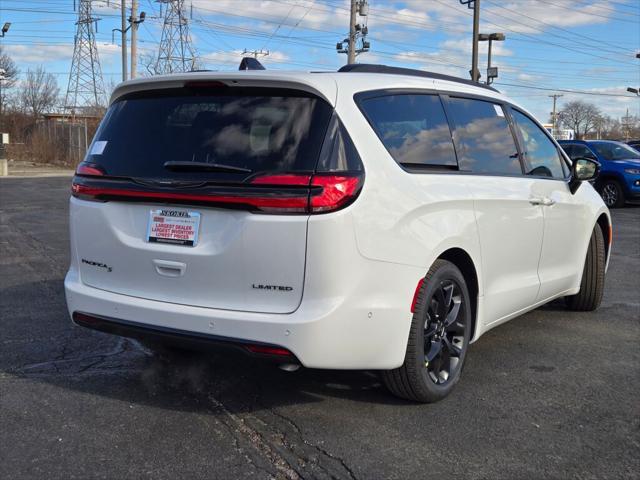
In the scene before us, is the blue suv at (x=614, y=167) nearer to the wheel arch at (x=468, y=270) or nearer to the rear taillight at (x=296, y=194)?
the wheel arch at (x=468, y=270)

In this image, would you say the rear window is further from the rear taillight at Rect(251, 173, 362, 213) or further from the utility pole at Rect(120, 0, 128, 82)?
the utility pole at Rect(120, 0, 128, 82)

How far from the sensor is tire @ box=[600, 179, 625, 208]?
1683 cm

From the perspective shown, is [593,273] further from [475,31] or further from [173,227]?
[475,31]

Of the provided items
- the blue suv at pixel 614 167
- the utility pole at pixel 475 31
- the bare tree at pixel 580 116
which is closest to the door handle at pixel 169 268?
the blue suv at pixel 614 167

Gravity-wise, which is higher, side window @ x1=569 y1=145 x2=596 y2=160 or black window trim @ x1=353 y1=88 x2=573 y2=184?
black window trim @ x1=353 y1=88 x2=573 y2=184

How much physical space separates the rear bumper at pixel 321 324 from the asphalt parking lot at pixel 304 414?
449mm

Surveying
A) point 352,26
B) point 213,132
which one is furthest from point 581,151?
point 352,26

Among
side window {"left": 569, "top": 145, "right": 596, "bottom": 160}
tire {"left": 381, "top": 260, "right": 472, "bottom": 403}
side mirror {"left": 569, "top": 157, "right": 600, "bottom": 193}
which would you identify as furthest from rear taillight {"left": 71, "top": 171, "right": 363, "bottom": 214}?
side window {"left": 569, "top": 145, "right": 596, "bottom": 160}

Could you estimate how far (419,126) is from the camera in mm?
3883

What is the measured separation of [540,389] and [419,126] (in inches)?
68.7

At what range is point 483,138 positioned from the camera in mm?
4477

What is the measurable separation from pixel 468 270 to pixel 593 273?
2348 mm

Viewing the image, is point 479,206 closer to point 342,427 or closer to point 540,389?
point 540,389

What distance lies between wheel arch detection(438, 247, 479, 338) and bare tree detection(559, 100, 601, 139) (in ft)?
359
